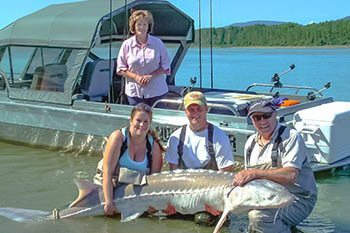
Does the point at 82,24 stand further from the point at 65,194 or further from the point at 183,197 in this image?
the point at 183,197

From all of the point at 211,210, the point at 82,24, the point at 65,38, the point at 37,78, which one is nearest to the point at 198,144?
the point at 211,210

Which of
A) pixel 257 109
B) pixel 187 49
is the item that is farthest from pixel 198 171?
pixel 187 49

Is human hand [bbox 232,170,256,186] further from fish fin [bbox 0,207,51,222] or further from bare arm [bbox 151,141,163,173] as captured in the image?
fish fin [bbox 0,207,51,222]

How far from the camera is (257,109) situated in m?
4.75

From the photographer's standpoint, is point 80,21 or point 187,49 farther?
point 187,49

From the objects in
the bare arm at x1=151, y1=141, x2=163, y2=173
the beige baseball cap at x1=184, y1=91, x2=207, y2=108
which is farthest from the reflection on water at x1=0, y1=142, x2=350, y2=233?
the beige baseball cap at x1=184, y1=91, x2=207, y2=108

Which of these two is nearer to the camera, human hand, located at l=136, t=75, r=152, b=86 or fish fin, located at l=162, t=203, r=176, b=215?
fish fin, located at l=162, t=203, r=176, b=215

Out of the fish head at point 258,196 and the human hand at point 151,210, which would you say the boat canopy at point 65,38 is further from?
the fish head at point 258,196

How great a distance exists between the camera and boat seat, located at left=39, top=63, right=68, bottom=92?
28.6 feet

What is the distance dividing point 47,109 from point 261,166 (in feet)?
15.2

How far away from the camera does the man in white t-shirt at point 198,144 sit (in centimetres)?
532

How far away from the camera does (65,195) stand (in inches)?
266

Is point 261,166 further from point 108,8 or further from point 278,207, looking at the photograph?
point 108,8

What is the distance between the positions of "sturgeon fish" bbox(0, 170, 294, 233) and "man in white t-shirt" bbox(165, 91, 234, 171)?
0.18 meters
